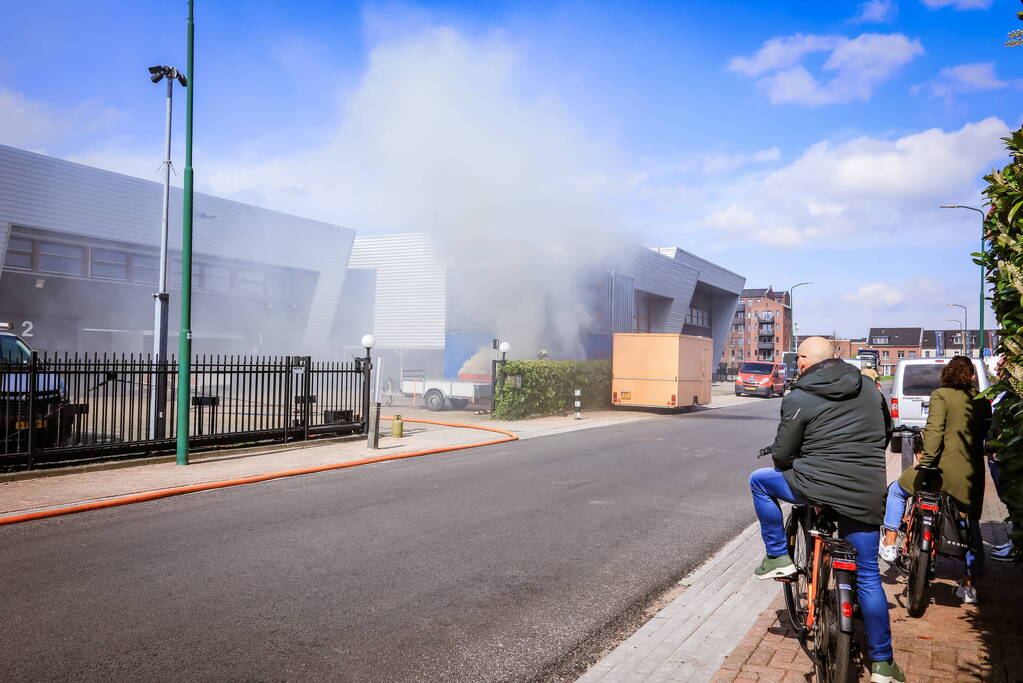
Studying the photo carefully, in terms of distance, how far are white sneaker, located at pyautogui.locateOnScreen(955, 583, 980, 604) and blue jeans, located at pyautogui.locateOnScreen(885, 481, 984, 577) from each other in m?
0.09

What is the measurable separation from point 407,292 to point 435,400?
12.4 metres

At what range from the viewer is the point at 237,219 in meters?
32.4

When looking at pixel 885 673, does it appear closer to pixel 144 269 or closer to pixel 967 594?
pixel 967 594

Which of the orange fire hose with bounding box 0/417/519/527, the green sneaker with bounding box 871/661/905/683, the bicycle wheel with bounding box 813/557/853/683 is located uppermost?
the bicycle wheel with bounding box 813/557/853/683

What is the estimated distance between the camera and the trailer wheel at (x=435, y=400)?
80.2 ft

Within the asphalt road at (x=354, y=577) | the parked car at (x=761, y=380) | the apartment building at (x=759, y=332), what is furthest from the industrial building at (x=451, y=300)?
the apartment building at (x=759, y=332)

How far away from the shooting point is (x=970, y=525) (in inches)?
197

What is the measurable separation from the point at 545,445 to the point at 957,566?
949 centimetres

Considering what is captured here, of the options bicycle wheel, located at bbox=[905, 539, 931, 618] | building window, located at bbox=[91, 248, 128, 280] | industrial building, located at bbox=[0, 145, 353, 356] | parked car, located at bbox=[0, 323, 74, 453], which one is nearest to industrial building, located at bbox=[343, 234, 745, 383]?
industrial building, located at bbox=[0, 145, 353, 356]

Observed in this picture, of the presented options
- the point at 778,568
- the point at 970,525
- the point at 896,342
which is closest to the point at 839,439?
the point at 778,568

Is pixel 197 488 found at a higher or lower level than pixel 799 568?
lower

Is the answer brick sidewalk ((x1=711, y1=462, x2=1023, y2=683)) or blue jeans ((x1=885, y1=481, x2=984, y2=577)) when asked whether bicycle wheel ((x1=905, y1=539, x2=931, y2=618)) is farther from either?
blue jeans ((x1=885, y1=481, x2=984, y2=577))

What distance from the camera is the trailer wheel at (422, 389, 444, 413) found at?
24.5 m

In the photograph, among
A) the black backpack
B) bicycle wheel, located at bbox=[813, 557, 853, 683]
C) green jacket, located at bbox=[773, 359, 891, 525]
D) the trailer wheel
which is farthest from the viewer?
the trailer wheel
